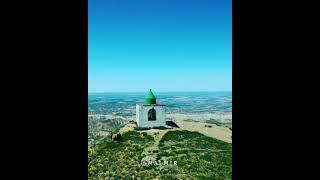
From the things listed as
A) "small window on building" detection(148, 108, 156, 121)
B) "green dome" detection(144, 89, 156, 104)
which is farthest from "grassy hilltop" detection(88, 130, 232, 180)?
"green dome" detection(144, 89, 156, 104)

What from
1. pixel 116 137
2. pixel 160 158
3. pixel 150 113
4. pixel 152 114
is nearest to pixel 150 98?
pixel 150 113

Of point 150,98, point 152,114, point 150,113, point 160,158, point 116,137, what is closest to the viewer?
point 150,98

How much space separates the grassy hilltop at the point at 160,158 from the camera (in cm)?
1834

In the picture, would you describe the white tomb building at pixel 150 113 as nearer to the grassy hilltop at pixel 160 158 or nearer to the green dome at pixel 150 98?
the green dome at pixel 150 98

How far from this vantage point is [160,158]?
64.8 ft

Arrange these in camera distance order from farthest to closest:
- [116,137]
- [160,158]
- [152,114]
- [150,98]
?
[116,137] → [160,158] → [152,114] → [150,98]

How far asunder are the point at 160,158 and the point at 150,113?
422cm

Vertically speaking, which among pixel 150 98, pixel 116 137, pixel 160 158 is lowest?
pixel 160 158

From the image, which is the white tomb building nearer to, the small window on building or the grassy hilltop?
the small window on building

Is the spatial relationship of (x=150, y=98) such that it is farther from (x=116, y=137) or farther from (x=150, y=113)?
(x=116, y=137)
